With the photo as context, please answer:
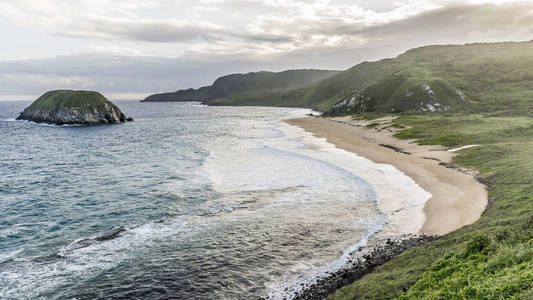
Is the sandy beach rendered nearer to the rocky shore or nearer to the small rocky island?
the rocky shore

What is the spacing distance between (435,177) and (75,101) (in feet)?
506

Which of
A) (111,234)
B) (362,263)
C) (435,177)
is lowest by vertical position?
(362,263)

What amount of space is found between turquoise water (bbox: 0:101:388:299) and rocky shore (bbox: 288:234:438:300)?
134cm

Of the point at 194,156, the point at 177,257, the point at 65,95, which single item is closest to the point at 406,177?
the point at 177,257

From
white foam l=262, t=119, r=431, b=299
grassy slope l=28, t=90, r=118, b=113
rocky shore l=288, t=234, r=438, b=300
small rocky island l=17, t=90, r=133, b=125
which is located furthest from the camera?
grassy slope l=28, t=90, r=118, b=113

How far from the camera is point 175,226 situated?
2816 cm

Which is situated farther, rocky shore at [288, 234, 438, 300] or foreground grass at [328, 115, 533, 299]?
rocky shore at [288, 234, 438, 300]

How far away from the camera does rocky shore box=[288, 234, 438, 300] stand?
1748 cm

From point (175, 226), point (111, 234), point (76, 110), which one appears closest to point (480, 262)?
point (175, 226)

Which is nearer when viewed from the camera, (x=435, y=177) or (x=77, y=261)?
(x=77, y=261)

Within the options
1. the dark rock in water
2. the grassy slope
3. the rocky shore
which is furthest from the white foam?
the grassy slope

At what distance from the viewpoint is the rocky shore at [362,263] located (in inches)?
688

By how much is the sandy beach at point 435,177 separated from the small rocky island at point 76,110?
115m

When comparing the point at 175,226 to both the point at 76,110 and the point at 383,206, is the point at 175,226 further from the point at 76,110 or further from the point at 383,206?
the point at 76,110
